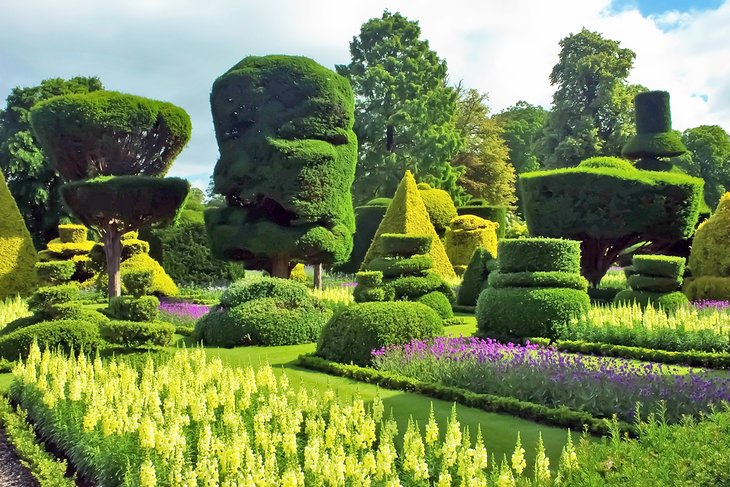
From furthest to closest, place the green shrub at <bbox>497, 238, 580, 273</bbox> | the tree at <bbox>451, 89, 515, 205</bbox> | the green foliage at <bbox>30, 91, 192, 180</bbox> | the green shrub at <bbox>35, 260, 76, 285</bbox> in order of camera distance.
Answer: the tree at <bbox>451, 89, 515, 205</bbox>, the green foliage at <bbox>30, 91, 192, 180</bbox>, the green shrub at <bbox>497, 238, 580, 273</bbox>, the green shrub at <bbox>35, 260, 76, 285</bbox>

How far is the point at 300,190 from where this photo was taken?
19219mm

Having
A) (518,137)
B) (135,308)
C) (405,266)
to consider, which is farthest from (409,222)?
(518,137)

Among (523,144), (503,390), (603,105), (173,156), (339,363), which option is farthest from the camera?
(523,144)

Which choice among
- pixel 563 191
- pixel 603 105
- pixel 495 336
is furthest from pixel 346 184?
pixel 603 105

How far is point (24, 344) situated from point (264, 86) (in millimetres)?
11915

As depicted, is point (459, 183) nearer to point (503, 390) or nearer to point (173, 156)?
point (173, 156)

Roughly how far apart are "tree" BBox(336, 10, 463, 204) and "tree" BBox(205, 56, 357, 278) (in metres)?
15.4

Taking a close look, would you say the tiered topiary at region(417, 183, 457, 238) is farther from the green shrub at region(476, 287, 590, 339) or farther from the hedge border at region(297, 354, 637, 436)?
the hedge border at region(297, 354, 637, 436)

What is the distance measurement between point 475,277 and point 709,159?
3840 cm

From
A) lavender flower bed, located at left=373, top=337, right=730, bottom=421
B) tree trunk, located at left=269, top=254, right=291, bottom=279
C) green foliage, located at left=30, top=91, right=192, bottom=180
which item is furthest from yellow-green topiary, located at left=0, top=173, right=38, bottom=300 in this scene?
lavender flower bed, located at left=373, top=337, right=730, bottom=421

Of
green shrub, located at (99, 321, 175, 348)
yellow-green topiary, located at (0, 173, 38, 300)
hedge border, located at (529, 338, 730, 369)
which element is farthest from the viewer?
yellow-green topiary, located at (0, 173, 38, 300)

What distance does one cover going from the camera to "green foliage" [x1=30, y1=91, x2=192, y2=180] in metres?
19.9

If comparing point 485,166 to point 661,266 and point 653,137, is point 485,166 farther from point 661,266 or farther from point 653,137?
point 661,266

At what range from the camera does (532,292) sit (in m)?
12.2
